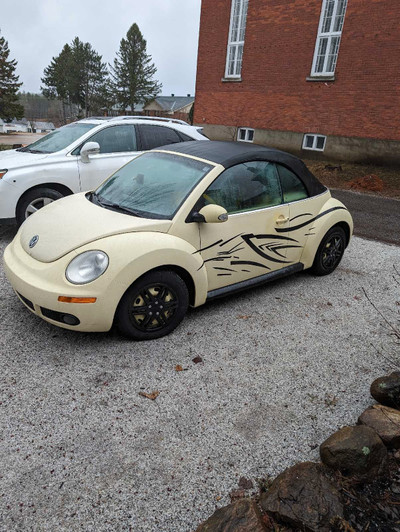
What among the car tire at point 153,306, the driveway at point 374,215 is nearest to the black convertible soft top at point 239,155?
the car tire at point 153,306

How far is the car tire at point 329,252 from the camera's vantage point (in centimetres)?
494

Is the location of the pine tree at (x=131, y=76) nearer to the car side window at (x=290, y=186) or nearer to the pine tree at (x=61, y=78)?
the pine tree at (x=61, y=78)

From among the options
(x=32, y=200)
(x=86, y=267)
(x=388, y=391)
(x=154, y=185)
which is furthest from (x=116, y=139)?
(x=388, y=391)

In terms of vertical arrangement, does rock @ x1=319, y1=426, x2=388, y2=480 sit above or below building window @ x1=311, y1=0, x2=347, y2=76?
below

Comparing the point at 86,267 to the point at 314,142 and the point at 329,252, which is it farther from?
the point at 314,142

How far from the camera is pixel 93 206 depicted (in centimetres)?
381

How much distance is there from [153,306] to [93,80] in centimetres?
7933

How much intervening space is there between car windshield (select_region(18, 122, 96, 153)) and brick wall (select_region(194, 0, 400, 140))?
11596 mm

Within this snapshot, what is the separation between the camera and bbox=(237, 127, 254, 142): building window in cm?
1834

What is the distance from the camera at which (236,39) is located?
17844 mm

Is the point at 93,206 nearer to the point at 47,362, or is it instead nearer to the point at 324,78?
the point at 47,362

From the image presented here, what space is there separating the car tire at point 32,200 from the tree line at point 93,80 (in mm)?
60060

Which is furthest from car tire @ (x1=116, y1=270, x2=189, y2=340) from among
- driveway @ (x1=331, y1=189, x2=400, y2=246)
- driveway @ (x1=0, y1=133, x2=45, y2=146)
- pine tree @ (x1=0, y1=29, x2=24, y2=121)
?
pine tree @ (x1=0, y1=29, x2=24, y2=121)

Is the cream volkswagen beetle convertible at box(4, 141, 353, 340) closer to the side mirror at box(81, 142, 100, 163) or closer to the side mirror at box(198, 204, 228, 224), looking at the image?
the side mirror at box(198, 204, 228, 224)
